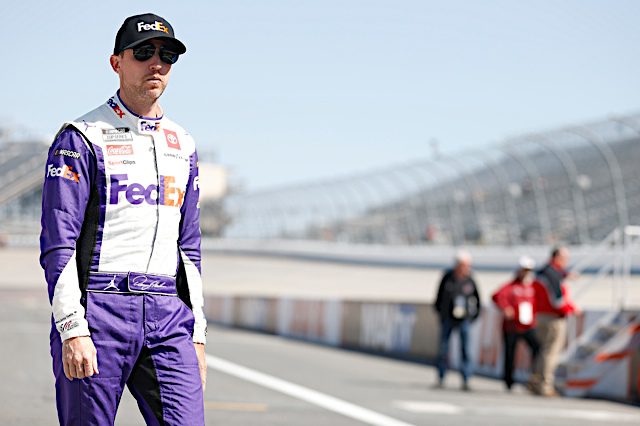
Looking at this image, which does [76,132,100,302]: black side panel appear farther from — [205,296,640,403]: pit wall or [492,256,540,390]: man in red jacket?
[492,256,540,390]: man in red jacket

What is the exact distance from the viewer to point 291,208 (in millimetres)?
42500

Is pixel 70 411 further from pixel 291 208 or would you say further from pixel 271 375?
pixel 291 208

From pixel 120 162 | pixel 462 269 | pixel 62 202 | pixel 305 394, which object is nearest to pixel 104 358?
pixel 62 202

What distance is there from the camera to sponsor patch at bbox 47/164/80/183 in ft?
12.5

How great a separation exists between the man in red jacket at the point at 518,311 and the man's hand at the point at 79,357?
34.8ft

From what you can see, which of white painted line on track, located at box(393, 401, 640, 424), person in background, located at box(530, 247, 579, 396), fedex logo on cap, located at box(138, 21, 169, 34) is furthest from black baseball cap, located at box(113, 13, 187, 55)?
person in background, located at box(530, 247, 579, 396)

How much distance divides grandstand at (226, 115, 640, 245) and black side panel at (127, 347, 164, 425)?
66.9 ft

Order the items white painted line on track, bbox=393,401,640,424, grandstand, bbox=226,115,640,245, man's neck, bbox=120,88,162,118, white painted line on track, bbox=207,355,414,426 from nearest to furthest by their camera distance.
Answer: man's neck, bbox=120,88,162,118, white painted line on track, bbox=207,355,414,426, white painted line on track, bbox=393,401,640,424, grandstand, bbox=226,115,640,245

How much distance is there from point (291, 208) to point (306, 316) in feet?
64.7

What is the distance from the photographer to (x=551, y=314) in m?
13.9

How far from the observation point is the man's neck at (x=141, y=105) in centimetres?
401

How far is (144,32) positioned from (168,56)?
114 millimetres

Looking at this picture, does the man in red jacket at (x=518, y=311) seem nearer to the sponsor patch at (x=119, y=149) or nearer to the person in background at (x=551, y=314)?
the person in background at (x=551, y=314)

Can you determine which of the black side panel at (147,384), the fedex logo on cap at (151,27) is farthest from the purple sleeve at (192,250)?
the fedex logo on cap at (151,27)
